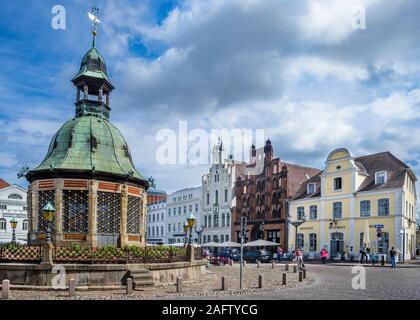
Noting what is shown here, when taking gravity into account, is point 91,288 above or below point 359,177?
below

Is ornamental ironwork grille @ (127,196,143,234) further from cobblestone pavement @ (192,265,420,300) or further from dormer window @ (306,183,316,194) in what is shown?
dormer window @ (306,183,316,194)

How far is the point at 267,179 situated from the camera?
61.9 meters

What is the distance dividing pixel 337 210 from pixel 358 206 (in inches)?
116

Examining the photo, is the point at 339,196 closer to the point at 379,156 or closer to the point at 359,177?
the point at 359,177

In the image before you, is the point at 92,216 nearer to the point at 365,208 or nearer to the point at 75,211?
the point at 75,211

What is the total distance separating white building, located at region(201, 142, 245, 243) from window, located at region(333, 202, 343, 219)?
20147 millimetres

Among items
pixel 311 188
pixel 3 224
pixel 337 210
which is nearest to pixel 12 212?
pixel 3 224

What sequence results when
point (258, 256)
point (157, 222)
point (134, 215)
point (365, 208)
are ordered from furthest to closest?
point (157, 222) → point (365, 208) → point (258, 256) → point (134, 215)

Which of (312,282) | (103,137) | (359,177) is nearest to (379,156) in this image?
(359,177)

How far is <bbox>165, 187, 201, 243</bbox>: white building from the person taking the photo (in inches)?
2992

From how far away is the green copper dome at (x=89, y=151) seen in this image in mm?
24812

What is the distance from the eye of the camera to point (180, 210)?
79.4 m

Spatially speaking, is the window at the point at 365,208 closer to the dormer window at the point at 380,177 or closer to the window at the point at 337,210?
the dormer window at the point at 380,177
